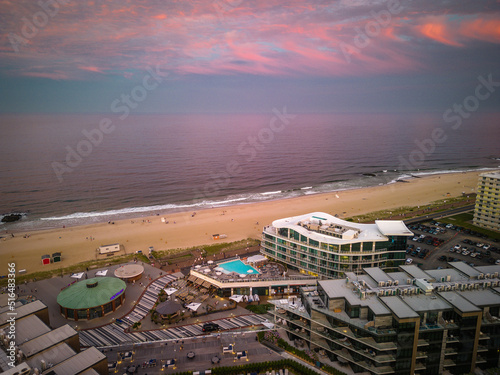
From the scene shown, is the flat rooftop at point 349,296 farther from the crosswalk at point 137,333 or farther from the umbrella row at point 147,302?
the umbrella row at point 147,302

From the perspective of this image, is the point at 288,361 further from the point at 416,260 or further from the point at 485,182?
the point at 485,182

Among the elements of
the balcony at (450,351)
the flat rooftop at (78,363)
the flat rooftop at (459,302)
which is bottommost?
the flat rooftop at (78,363)

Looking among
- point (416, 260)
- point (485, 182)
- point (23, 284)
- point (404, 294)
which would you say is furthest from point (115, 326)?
point (485, 182)

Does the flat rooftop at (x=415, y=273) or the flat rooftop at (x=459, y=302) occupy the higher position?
the flat rooftop at (x=415, y=273)

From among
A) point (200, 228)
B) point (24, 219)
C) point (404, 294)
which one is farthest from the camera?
point (24, 219)

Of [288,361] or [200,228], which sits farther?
[200,228]

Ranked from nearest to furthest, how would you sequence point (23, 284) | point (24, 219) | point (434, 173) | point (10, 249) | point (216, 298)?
point (216, 298) < point (23, 284) < point (10, 249) < point (24, 219) < point (434, 173)

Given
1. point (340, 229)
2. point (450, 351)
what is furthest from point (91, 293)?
point (450, 351)

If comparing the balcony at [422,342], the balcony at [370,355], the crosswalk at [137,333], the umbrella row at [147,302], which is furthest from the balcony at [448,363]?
the umbrella row at [147,302]
